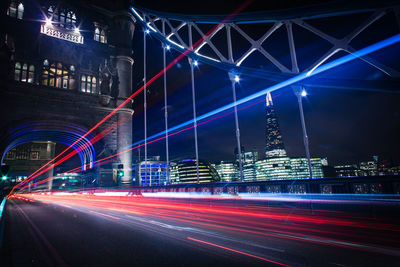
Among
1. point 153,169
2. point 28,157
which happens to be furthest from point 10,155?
point 153,169

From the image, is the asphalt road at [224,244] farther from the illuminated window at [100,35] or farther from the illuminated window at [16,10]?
the illuminated window at [100,35]

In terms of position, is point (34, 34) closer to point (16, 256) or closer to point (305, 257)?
point (16, 256)

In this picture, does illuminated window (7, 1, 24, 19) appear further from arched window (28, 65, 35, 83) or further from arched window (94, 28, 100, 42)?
arched window (94, 28, 100, 42)

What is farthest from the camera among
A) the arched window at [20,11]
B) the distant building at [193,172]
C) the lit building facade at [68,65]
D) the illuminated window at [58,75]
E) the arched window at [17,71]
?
the distant building at [193,172]

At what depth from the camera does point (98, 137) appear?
3538cm

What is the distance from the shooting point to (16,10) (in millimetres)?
32594

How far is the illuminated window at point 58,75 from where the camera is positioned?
3366cm

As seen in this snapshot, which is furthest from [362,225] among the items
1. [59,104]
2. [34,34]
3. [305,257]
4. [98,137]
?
[34,34]

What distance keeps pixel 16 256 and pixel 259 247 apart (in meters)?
5.10

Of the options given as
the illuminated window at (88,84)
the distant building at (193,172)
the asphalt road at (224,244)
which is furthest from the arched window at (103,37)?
the distant building at (193,172)

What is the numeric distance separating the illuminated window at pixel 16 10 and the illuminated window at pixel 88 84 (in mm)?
10772

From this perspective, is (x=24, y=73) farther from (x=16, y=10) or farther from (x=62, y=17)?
(x=62, y=17)

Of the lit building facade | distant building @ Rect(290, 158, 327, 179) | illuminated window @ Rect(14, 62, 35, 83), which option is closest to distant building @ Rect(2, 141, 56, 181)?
the lit building facade

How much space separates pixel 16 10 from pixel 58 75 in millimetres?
9701
